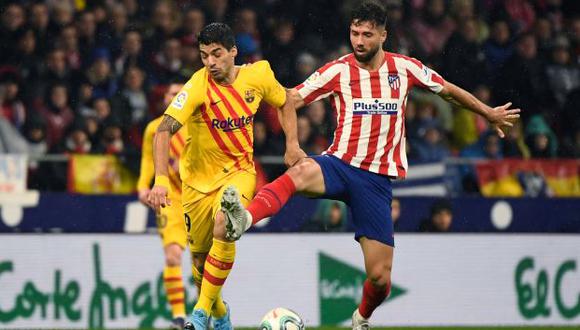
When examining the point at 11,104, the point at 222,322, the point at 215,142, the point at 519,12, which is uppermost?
the point at 519,12

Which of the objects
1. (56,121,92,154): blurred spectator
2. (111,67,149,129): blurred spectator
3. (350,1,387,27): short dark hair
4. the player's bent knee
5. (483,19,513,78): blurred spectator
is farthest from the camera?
(483,19,513,78): blurred spectator

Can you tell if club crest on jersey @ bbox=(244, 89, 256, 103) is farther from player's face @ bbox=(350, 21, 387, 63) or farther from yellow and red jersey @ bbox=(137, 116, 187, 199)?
yellow and red jersey @ bbox=(137, 116, 187, 199)

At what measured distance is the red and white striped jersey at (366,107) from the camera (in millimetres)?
9094

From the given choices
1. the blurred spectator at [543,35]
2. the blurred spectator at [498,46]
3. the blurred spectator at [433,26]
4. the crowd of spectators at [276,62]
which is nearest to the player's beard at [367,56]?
the crowd of spectators at [276,62]

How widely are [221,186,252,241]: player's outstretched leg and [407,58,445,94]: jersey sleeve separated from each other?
5.85ft

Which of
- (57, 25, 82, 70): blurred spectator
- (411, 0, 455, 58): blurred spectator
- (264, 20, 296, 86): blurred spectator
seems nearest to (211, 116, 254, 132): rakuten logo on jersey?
(57, 25, 82, 70): blurred spectator

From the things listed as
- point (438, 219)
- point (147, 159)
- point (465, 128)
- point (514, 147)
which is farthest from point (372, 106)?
point (465, 128)

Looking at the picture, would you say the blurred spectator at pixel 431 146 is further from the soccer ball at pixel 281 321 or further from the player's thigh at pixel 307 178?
the soccer ball at pixel 281 321

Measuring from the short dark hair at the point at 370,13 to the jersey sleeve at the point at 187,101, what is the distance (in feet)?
3.77

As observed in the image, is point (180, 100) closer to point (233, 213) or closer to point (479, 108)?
point (233, 213)

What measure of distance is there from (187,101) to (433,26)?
8.65 m

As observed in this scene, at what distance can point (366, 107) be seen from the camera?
9102mm

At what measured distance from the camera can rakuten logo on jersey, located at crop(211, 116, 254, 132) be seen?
9.16m

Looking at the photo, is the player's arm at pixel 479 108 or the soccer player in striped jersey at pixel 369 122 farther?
the player's arm at pixel 479 108
